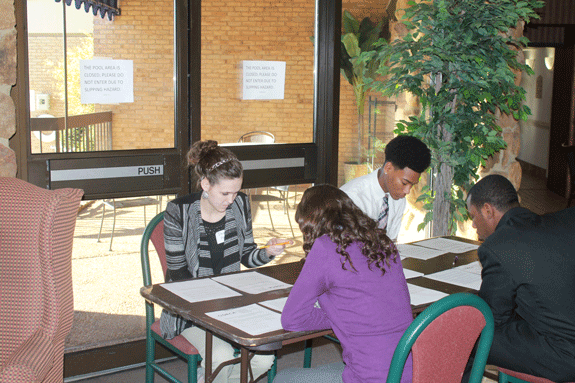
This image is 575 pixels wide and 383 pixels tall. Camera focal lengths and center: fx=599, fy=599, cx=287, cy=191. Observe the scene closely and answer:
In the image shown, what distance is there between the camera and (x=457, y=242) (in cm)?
312

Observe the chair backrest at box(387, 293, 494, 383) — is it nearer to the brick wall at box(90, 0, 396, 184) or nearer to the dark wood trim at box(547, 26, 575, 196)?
the brick wall at box(90, 0, 396, 184)

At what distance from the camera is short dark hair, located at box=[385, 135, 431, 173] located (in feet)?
9.09

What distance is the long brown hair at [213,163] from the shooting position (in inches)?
98.5

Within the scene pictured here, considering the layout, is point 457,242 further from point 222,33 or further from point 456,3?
point 222,33

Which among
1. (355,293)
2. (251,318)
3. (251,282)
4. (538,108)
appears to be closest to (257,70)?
(251,282)

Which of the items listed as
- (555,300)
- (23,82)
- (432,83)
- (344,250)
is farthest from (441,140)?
(23,82)

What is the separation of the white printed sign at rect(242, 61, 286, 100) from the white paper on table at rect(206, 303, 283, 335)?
5.82 ft

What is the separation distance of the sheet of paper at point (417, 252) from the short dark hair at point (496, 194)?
1.54ft

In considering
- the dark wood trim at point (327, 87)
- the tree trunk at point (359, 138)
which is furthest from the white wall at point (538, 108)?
the dark wood trim at point (327, 87)

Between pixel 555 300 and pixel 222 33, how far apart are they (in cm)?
226

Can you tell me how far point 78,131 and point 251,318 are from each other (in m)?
1.64

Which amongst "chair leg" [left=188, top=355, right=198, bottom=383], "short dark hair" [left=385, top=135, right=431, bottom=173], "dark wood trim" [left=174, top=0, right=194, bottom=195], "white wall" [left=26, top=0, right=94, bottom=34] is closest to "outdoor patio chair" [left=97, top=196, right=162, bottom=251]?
"dark wood trim" [left=174, top=0, right=194, bottom=195]

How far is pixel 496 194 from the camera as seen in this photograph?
2.31 m

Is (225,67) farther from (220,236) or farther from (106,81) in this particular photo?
(220,236)
